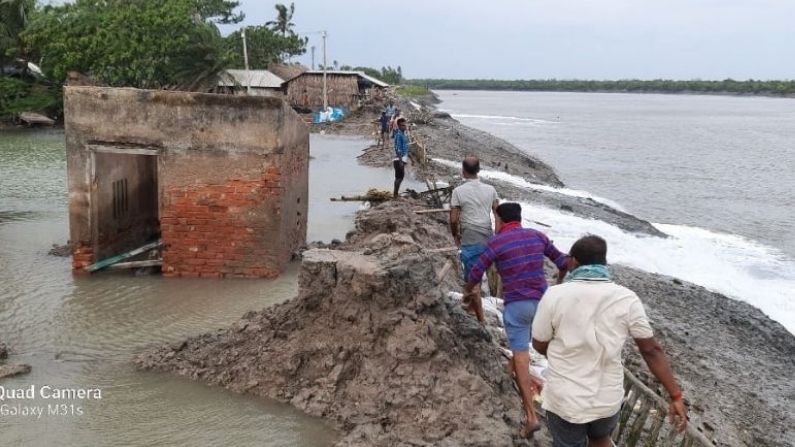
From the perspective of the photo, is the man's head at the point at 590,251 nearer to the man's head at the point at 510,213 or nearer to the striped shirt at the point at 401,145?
the man's head at the point at 510,213

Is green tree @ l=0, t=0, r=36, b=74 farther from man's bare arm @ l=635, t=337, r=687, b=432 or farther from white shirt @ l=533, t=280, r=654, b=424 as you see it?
man's bare arm @ l=635, t=337, r=687, b=432

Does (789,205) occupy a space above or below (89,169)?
below

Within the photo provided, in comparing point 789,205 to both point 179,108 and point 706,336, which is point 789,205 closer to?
point 706,336

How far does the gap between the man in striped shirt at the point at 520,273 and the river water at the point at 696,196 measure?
29.0 feet

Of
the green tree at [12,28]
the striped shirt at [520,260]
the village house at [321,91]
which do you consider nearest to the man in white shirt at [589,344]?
the striped shirt at [520,260]

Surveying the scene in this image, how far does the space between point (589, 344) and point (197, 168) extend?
22.4ft

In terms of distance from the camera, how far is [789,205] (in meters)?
25.2

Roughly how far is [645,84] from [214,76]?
6422 inches

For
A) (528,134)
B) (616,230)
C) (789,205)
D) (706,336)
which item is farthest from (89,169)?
(528,134)

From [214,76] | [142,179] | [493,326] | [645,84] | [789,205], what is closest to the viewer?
[493,326]

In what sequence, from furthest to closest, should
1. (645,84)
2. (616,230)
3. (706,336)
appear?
(645,84)
(616,230)
(706,336)

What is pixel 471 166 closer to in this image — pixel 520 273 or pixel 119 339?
pixel 520 273

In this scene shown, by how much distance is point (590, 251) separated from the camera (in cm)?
373

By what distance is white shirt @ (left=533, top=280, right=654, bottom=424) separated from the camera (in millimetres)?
3600
